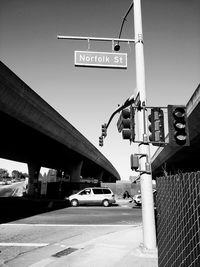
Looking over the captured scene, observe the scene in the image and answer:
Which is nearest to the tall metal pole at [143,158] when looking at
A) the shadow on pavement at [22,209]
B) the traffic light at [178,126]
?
the traffic light at [178,126]

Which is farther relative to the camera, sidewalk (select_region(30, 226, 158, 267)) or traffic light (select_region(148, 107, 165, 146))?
traffic light (select_region(148, 107, 165, 146))

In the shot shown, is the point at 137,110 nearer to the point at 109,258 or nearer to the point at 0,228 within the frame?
the point at 109,258

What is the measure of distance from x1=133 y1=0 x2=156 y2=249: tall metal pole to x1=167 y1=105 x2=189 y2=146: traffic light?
1126mm

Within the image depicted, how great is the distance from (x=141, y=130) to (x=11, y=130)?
20045 millimetres

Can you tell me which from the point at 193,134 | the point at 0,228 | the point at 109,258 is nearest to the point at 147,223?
the point at 109,258

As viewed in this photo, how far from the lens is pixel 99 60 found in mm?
7840

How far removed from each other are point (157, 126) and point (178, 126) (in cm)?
→ 56

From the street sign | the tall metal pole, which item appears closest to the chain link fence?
the tall metal pole

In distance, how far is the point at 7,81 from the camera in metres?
16.7

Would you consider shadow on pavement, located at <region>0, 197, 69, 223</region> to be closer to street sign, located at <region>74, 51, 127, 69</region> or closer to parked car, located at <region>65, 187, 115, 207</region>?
parked car, located at <region>65, 187, 115, 207</region>

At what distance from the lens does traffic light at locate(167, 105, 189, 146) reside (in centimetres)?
618

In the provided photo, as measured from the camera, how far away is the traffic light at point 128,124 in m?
6.76

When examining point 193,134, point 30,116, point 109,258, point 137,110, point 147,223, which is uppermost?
point 30,116

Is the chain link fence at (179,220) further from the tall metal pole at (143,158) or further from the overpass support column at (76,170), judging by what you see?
the overpass support column at (76,170)
